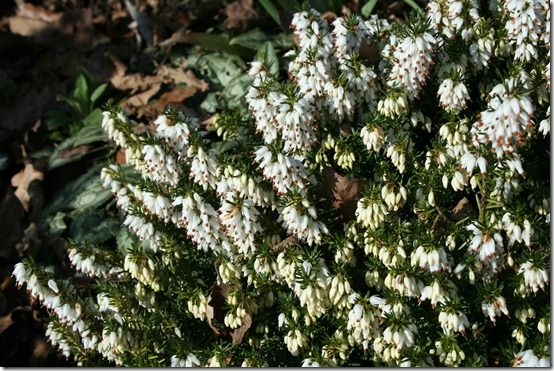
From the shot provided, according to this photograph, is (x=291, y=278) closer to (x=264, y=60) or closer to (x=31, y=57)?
(x=264, y=60)

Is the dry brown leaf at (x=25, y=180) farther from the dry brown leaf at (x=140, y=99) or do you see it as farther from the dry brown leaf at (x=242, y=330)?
the dry brown leaf at (x=242, y=330)

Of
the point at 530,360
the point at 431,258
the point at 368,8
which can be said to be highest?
the point at 368,8

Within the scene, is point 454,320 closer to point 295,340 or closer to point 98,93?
point 295,340

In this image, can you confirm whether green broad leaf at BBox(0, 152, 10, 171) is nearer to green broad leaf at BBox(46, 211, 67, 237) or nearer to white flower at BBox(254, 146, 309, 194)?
green broad leaf at BBox(46, 211, 67, 237)

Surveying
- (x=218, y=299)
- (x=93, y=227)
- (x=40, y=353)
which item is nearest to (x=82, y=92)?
(x=93, y=227)

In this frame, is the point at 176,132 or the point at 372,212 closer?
the point at 372,212

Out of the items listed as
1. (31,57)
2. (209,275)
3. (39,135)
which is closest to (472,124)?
(209,275)

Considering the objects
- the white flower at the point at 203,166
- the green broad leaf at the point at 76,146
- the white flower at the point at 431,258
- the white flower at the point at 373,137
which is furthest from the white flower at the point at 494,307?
the green broad leaf at the point at 76,146
